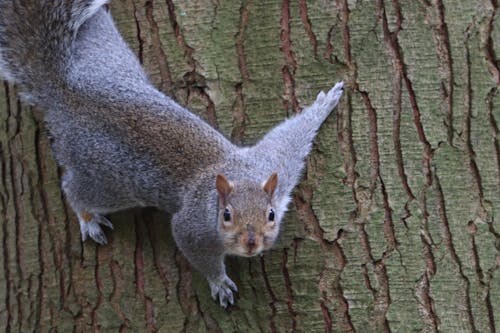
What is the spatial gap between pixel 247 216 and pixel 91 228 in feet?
2.00

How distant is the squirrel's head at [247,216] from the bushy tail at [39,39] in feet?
2.88

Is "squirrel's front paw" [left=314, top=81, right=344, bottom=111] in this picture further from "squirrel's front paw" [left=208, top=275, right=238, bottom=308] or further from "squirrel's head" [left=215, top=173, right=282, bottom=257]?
"squirrel's front paw" [left=208, top=275, right=238, bottom=308]

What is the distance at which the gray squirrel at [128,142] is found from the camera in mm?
2152

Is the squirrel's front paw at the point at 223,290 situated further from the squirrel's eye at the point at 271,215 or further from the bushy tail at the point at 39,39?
the bushy tail at the point at 39,39

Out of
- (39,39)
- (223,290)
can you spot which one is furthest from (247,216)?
(39,39)

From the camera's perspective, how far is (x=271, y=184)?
2.06 m

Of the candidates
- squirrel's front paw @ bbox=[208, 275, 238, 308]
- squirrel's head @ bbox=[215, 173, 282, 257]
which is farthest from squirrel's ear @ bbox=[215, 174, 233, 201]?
squirrel's front paw @ bbox=[208, 275, 238, 308]

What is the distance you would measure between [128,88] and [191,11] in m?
0.42

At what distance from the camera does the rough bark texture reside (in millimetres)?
1980

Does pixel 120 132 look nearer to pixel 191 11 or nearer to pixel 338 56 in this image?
pixel 191 11

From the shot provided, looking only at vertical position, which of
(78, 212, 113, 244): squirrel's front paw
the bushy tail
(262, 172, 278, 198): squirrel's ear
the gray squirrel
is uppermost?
the bushy tail

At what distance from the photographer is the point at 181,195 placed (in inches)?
90.7

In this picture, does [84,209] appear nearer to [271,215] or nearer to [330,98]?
[271,215]

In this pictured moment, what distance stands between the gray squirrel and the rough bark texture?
85mm
